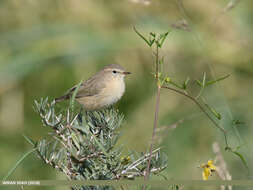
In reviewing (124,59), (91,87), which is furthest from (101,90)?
(124,59)

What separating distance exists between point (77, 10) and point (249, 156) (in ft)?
8.08

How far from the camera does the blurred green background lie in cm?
398

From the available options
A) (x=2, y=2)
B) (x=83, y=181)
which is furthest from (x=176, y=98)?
(x=83, y=181)

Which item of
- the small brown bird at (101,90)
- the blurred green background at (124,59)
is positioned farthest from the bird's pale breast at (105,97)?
the blurred green background at (124,59)

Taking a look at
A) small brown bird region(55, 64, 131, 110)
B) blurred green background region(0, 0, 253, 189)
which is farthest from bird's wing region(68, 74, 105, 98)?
blurred green background region(0, 0, 253, 189)

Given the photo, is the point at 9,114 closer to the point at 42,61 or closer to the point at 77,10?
the point at 42,61

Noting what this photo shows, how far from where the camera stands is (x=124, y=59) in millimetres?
4598

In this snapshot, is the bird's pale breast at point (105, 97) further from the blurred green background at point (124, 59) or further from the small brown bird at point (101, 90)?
the blurred green background at point (124, 59)

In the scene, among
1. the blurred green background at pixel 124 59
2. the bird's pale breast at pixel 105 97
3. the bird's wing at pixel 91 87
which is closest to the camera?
the bird's pale breast at pixel 105 97

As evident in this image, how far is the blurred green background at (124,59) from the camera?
3.98 m

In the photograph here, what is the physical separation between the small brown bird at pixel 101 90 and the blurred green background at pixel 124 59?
68 cm

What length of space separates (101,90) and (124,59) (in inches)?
52.6

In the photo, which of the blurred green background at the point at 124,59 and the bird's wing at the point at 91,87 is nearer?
the bird's wing at the point at 91,87

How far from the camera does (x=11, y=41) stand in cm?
415
